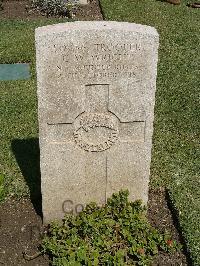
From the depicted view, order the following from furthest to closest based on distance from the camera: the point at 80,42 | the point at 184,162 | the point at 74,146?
the point at 184,162 → the point at 74,146 → the point at 80,42

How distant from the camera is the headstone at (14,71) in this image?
7.90 meters

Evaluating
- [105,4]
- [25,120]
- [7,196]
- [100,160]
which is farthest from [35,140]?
[105,4]

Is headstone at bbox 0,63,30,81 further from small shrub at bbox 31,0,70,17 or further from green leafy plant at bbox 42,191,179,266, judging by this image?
green leafy plant at bbox 42,191,179,266

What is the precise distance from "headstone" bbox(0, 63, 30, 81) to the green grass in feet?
7.03

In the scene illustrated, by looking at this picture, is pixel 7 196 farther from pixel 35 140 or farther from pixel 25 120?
pixel 25 120

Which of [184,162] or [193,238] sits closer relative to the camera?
[193,238]

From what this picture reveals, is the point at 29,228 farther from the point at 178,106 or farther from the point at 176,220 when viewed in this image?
the point at 178,106

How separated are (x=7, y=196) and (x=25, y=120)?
1691 millimetres

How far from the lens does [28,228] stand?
15.5 ft

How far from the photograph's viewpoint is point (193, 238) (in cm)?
454

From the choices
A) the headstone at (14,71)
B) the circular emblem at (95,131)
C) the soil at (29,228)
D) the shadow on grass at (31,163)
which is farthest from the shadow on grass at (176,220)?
the headstone at (14,71)

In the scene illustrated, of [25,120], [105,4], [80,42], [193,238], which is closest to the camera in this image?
[80,42]

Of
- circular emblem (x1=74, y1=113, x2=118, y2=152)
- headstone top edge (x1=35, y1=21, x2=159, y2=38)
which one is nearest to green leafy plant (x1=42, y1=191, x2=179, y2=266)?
circular emblem (x1=74, y1=113, x2=118, y2=152)

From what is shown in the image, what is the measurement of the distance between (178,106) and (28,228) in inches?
125
